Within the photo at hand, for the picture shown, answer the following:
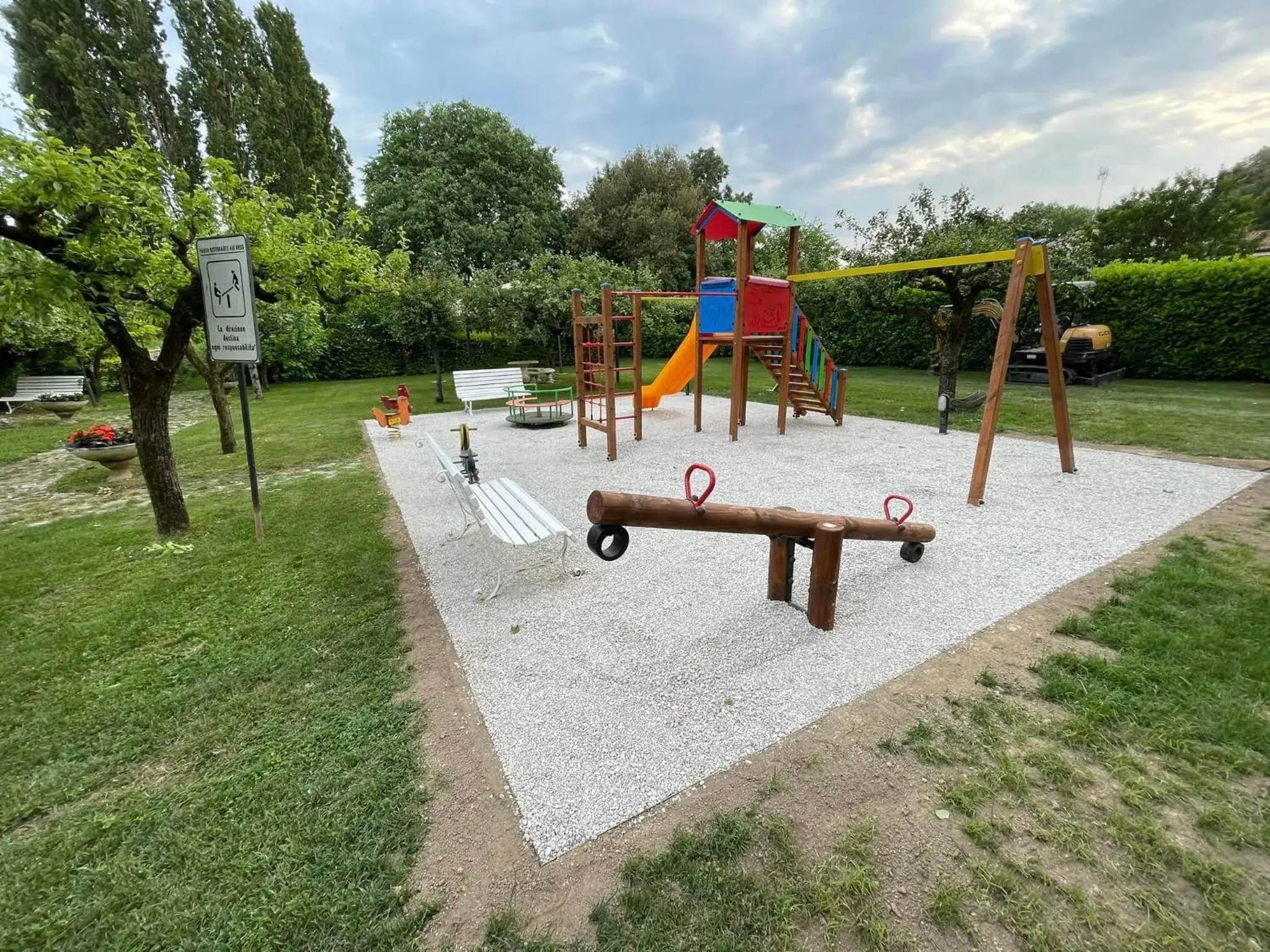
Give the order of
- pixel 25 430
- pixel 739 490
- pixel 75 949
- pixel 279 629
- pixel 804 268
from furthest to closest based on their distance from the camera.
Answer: pixel 804 268
pixel 25 430
pixel 739 490
pixel 279 629
pixel 75 949

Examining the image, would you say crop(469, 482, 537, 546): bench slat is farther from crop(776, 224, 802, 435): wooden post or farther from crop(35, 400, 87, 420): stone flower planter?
crop(35, 400, 87, 420): stone flower planter

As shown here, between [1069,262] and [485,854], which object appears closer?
[485,854]

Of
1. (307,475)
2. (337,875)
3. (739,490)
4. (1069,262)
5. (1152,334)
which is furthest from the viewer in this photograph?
(1152,334)

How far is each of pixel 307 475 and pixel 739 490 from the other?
5.80m

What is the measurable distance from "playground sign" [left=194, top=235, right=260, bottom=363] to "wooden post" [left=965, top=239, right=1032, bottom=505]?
6.34 metres

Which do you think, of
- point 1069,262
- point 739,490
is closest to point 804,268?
point 1069,262

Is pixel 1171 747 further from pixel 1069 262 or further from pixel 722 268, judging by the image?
pixel 722 268

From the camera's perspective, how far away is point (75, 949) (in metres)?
1.62

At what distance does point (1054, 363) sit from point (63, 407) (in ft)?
66.5

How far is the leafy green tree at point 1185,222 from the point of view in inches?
901

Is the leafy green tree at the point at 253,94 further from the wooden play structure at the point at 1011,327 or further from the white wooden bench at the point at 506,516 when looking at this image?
the wooden play structure at the point at 1011,327

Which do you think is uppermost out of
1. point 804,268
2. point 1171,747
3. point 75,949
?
point 804,268

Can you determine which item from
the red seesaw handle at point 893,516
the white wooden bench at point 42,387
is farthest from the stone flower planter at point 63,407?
the red seesaw handle at point 893,516

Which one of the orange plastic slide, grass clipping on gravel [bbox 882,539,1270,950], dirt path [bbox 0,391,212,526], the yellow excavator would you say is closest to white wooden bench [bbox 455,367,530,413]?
the orange plastic slide
